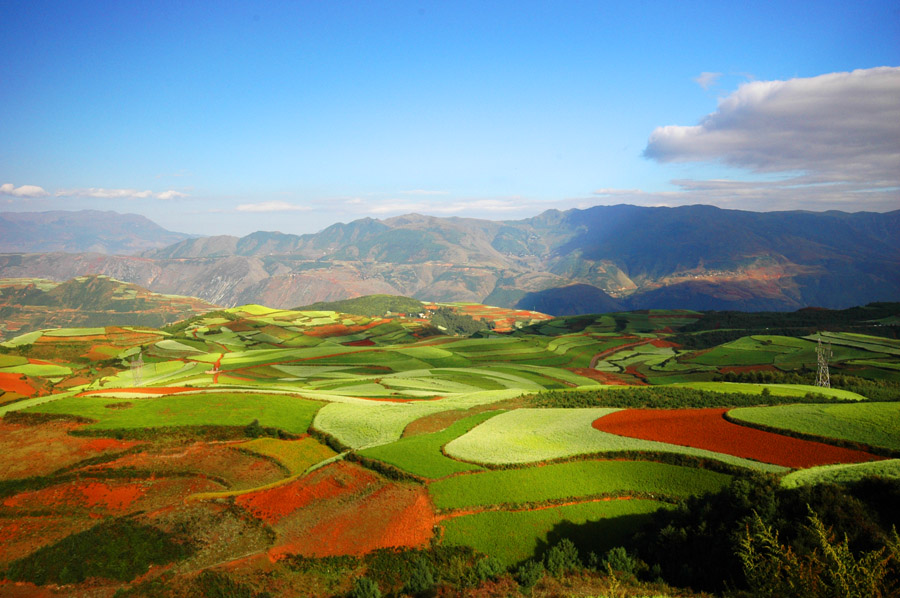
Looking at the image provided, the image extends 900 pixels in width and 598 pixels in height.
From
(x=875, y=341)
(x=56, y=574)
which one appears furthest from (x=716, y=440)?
(x=875, y=341)

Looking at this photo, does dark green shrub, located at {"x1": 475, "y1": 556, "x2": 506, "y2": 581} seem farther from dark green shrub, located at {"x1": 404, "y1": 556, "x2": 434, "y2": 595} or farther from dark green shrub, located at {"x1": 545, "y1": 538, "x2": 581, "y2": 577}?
dark green shrub, located at {"x1": 545, "y1": 538, "x2": 581, "y2": 577}

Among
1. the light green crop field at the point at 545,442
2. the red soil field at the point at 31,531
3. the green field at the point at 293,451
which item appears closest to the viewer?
the red soil field at the point at 31,531

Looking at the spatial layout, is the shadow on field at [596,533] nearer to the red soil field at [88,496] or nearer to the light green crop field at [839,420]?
the light green crop field at [839,420]

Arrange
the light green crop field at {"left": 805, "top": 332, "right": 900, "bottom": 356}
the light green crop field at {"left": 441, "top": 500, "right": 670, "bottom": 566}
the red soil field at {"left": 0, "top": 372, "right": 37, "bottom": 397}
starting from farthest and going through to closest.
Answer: the light green crop field at {"left": 805, "top": 332, "right": 900, "bottom": 356} < the red soil field at {"left": 0, "top": 372, "right": 37, "bottom": 397} < the light green crop field at {"left": 441, "top": 500, "right": 670, "bottom": 566}

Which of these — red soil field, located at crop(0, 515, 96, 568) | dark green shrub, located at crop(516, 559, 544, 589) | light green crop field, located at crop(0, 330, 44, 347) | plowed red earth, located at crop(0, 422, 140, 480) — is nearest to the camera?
dark green shrub, located at crop(516, 559, 544, 589)

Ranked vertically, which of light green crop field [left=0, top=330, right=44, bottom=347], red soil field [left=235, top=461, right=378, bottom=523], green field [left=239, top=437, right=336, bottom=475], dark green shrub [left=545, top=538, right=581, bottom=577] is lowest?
light green crop field [left=0, top=330, right=44, bottom=347]

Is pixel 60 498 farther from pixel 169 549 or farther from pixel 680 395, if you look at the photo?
pixel 680 395

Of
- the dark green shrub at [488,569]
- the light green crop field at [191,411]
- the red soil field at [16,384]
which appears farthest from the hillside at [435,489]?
the red soil field at [16,384]

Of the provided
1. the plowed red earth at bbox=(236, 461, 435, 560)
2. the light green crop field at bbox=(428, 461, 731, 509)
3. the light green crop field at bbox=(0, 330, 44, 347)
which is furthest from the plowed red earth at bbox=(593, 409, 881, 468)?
the light green crop field at bbox=(0, 330, 44, 347)
